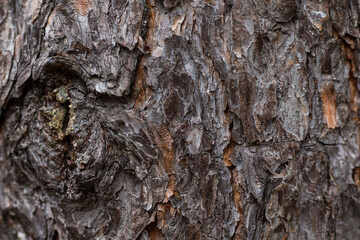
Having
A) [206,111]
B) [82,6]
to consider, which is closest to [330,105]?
[206,111]

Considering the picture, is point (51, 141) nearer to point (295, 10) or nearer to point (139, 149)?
point (139, 149)

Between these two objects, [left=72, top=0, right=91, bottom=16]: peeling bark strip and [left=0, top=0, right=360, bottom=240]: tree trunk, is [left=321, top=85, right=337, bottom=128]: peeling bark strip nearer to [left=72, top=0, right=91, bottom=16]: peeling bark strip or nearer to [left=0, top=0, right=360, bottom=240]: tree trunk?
[left=0, top=0, right=360, bottom=240]: tree trunk

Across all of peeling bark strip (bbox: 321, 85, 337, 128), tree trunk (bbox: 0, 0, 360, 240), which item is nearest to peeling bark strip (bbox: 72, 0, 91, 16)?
tree trunk (bbox: 0, 0, 360, 240)

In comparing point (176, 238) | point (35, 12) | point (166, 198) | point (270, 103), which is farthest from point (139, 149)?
point (35, 12)

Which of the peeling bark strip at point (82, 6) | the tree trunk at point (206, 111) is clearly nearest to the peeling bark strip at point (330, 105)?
the tree trunk at point (206, 111)

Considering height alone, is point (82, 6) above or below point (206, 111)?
above

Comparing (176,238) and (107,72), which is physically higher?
(107,72)

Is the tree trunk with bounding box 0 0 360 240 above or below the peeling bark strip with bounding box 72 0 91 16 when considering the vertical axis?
below

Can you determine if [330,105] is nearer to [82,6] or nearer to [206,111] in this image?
[206,111]

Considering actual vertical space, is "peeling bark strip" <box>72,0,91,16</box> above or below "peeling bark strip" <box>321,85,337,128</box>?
above
